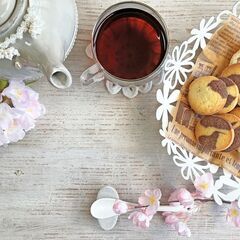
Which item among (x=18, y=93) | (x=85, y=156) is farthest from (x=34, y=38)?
(x=85, y=156)

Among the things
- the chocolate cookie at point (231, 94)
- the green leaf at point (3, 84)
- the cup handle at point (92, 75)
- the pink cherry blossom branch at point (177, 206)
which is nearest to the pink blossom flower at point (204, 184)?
the pink cherry blossom branch at point (177, 206)

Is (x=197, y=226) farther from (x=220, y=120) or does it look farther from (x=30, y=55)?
(x=30, y=55)

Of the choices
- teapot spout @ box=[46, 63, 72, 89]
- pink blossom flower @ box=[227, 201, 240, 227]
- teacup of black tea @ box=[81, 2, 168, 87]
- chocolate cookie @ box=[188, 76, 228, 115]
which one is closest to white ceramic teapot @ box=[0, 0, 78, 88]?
teapot spout @ box=[46, 63, 72, 89]

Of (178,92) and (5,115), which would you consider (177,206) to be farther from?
(5,115)

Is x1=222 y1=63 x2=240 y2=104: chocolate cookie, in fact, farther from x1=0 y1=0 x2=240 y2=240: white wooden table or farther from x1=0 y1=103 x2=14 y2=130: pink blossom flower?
x1=0 y1=103 x2=14 y2=130: pink blossom flower

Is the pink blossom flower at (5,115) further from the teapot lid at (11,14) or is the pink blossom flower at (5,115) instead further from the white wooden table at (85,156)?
the teapot lid at (11,14)

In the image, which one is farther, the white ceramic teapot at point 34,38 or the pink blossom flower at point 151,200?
the pink blossom flower at point 151,200
